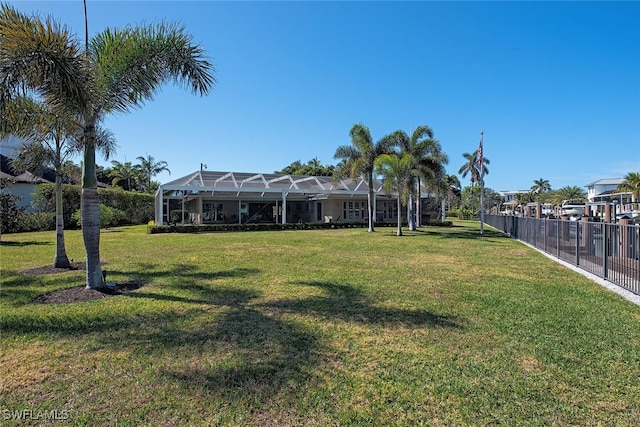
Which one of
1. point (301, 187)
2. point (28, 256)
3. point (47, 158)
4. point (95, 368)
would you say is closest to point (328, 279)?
point (95, 368)

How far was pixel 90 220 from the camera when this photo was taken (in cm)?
659

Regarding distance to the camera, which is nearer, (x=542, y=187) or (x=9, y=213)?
(x=9, y=213)

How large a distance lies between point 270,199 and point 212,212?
17.8ft

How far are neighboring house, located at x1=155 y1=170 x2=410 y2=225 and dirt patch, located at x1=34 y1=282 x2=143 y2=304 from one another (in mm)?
17194

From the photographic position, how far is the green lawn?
2844 mm

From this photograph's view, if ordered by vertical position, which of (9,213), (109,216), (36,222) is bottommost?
(36,222)

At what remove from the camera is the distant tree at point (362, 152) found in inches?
886

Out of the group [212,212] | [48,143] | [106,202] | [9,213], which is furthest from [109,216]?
[48,143]

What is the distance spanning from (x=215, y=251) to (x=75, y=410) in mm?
9751

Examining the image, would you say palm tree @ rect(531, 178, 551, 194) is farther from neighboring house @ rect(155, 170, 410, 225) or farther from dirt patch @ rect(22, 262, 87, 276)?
dirt patch @ rect(22, 262, 87, 276)

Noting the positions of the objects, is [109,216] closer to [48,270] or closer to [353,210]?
[48,270]

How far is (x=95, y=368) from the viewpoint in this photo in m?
3.51

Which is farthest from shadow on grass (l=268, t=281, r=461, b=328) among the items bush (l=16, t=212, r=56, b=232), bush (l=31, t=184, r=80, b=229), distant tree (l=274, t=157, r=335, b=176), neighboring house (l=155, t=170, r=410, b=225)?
distant tree (l=274, t=157, r=335, b=176)

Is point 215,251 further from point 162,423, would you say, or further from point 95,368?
point 162,423
